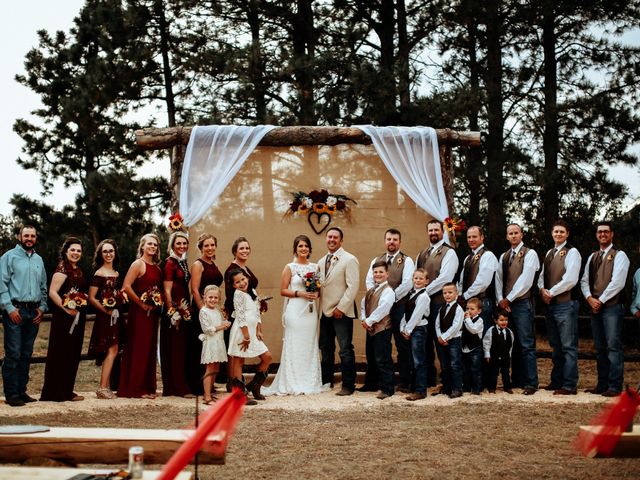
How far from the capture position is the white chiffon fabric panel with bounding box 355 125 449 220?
9609 mm

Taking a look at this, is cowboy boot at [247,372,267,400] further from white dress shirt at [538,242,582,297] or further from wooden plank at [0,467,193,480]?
wooden plank at [0,467,193,480]

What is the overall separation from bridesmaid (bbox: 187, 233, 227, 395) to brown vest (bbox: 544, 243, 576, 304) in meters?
3.36

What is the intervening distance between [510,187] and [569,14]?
3.18m

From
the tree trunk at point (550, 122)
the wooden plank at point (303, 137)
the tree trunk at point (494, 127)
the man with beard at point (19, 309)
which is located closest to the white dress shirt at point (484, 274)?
the wooden plank at point (303, 137)

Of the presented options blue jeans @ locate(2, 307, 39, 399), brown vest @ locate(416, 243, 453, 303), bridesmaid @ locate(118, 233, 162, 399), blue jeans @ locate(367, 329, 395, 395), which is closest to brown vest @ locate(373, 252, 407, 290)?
brown vest @ locate(416, 243, 453, 303)

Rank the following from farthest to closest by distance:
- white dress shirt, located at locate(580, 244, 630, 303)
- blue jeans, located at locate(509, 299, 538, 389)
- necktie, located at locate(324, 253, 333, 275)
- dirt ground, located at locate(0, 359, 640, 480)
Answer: necktie, located at locate(324, 253, 333, 275) < blue jeans, located at locate(509, 299, 538, 389) < white dress shirt, located at locate(580, 244, 630, 303) < dirt ground, located at locate(0, 359, 640, 480)

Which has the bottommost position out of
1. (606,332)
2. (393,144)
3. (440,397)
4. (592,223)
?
(440,397)

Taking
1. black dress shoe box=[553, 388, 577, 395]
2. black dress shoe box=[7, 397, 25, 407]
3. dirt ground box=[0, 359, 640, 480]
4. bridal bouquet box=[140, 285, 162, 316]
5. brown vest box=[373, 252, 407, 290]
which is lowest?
black dress shoe box=[553, 388, 577, 395]

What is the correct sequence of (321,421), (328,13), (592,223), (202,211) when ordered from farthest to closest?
1. (328,13)
2. (592,223)
3. (202,211)
4. (321,421)

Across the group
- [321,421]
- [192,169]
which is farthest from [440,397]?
[192,169]

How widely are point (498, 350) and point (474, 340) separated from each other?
1.14 feet

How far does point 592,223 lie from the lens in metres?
13.6

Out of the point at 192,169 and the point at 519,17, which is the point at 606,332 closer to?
the point at 192,169

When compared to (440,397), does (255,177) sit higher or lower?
higher
